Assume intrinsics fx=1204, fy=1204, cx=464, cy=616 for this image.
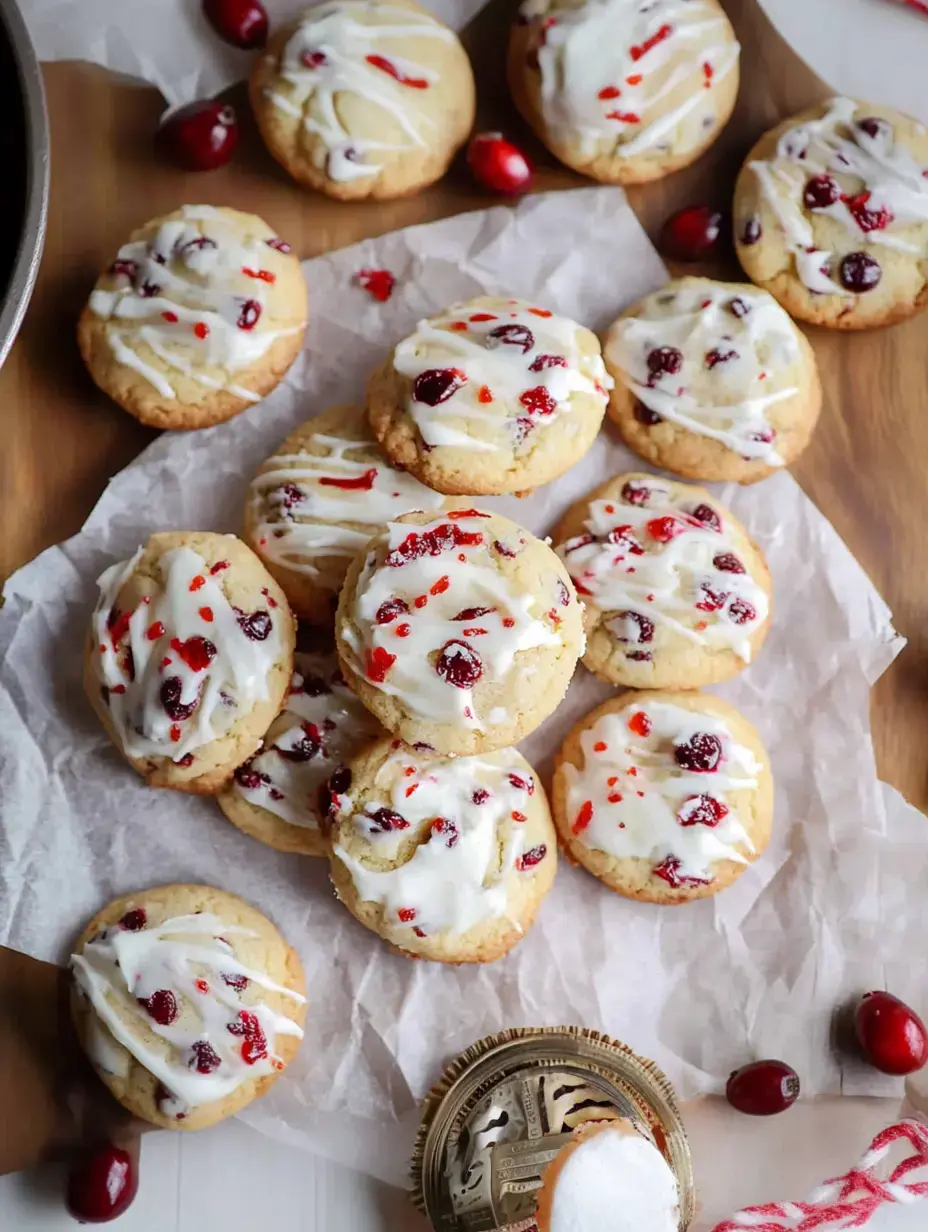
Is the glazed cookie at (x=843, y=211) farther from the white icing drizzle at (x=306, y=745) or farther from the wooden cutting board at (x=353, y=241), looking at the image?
the white icing drizzle at (x=306, y=745)

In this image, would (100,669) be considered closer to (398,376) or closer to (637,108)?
(398,376)

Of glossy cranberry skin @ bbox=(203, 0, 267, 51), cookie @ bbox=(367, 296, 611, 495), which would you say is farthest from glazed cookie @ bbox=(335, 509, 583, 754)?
glossy cranberry skin @ bbox=(203, 0, 267, 51)

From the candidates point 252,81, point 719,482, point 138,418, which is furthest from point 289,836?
point 252,81

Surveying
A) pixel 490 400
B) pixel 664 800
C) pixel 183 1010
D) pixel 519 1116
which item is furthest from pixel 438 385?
pixel 519 1116

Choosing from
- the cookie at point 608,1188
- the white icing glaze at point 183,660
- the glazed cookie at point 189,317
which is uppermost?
the glazed cookie at point 189,317

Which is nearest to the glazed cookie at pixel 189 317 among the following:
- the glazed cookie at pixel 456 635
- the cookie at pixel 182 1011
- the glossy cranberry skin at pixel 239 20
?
the glossy cranberry skin at pixel 239 20
